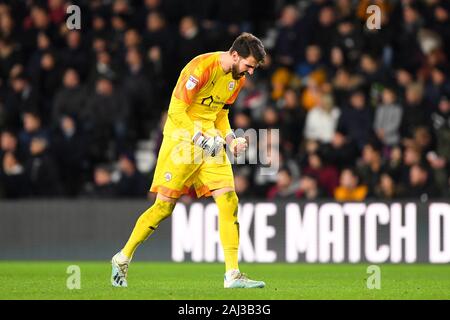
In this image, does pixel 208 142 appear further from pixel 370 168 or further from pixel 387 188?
pixel 370 168

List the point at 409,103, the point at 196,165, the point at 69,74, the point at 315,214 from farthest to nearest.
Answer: the point at 69,74
the point at 409,103
the point at 315,214
the point at 196,165

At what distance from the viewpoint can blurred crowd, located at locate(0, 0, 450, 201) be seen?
1772 centimetres

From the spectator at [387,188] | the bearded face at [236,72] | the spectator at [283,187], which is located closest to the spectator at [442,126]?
the spectator at [387,188]

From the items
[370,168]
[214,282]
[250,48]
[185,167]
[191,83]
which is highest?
[250,48]

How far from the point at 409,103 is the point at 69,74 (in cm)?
554

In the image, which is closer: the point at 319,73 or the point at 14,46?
the point at 319,73

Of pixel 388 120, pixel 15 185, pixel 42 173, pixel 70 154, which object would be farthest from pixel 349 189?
pixel 15 185

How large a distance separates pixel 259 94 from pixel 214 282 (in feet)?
23.8

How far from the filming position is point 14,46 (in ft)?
68.4

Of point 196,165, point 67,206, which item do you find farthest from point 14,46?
point 196,165

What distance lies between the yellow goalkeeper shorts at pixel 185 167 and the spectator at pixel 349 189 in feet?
20.6

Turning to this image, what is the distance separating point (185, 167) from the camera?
11078 mm

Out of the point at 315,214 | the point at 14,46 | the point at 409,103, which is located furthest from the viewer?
the point at 14,46

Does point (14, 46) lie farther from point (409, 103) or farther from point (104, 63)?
point (409, 103)
